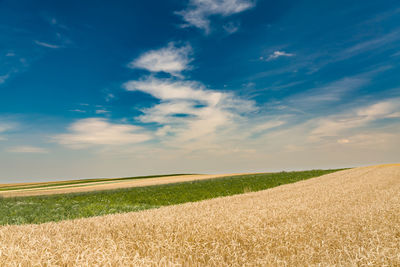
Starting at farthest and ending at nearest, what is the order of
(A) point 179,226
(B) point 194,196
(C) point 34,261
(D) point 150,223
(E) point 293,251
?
(B) point 194,196
(D) point 150,223
(A) point 179,226
(E) point 293,251
(C) point 34,261

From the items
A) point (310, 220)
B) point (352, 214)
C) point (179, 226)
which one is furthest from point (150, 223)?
point (352, 214)

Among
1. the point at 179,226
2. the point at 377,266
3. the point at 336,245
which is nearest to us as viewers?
the point at 377,266

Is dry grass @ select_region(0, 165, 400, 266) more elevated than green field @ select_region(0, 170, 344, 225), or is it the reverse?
dry grass @ select_region(0, 165, 400, 266)

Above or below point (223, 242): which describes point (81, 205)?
below

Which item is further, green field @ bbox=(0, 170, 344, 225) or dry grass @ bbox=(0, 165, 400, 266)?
green field @ bbox=(0, 170, 344, 225)

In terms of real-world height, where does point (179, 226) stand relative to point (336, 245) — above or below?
above

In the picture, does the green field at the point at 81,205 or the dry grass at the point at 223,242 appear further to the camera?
the green field at the point at 81,205

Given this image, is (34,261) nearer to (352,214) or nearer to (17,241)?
(17,241)

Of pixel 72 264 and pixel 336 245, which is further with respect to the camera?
pixel 336 245

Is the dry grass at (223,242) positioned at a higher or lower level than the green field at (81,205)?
higher

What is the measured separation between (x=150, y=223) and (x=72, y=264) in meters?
3.20

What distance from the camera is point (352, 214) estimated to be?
24.7 ft

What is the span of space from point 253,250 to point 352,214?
13.4ft

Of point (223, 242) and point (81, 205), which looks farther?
point (81, 205)
